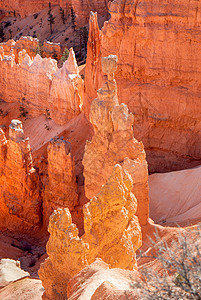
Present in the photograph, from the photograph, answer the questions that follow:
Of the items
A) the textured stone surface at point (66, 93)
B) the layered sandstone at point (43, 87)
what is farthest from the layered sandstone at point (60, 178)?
the layered sandstone at point (43, 87)

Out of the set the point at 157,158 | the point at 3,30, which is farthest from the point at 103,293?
the point at 3,30

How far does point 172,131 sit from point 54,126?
7681mm

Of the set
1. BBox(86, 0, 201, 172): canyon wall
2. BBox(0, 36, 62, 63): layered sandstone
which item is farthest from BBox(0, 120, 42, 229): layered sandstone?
BBox(0, 36, 62, 63): layered sandstone

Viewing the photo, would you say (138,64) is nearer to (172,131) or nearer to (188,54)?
(188,54)

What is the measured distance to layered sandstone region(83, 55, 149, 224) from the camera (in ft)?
44.5

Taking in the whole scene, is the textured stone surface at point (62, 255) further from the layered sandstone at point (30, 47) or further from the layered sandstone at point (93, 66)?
the layered sandstone at point (30, 47)

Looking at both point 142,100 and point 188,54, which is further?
point 142,100

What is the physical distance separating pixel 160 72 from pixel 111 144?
423 inches

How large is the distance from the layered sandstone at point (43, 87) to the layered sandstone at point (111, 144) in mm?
11004

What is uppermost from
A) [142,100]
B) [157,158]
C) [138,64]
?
[138,64]

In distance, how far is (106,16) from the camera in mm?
44312

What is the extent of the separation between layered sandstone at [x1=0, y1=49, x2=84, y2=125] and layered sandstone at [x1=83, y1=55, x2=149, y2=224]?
11.0 metres

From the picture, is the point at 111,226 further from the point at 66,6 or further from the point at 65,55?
the point at 66,6

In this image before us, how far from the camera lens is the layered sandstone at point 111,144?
13.6m
